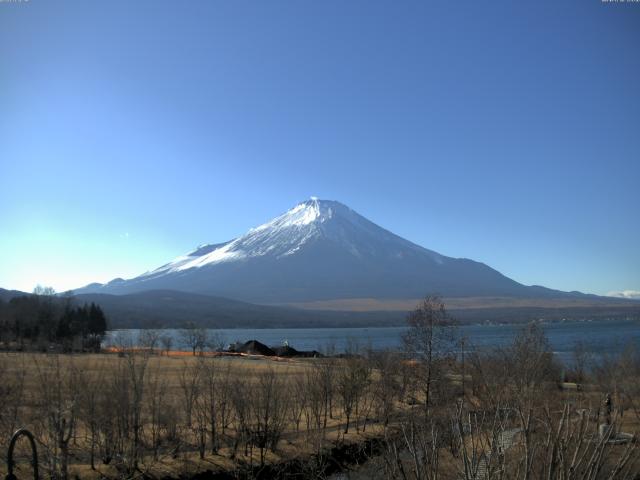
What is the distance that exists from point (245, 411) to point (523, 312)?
18949cm

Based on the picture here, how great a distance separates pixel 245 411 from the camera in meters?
18.6

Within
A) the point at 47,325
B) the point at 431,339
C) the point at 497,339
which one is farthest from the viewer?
the point at 497,339

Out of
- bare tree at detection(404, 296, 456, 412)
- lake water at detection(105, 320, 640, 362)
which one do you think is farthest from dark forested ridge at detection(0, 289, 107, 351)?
bare tree at detection(404, 296, 456, 412)

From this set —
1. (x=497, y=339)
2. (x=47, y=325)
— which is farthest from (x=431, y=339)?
(x=47, y=325)

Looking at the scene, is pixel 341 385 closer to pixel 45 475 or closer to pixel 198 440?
pixel 198 440

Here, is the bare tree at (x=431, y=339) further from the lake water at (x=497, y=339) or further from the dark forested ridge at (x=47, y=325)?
the dark forested ridge at (x=47, y=325)

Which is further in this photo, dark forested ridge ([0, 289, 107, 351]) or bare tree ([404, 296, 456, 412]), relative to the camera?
dark forested ridge ([0, 289, 107, 351])

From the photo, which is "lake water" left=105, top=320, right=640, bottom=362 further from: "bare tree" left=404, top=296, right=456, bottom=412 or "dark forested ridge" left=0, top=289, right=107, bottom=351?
"dark forested ridge" left=0, top=289, right=107, bottom=351

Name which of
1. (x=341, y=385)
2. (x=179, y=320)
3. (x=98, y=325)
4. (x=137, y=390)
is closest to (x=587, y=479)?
(x=137, y=390)

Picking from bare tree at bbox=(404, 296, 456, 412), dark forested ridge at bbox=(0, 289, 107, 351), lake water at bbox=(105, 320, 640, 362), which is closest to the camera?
bare tree at bbox=(404, 296, 456, 412)

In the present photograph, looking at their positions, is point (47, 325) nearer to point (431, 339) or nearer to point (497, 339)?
point (497, 339)

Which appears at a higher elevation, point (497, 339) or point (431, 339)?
point (431, 339)

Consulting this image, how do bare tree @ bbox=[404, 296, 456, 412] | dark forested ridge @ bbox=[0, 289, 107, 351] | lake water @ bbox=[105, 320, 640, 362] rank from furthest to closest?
1. dark forested ridge @ bbox=[0, 289, 107, 351]
2. lake water @ bbox=[105, 320, 640, 362]
3. bare tree @ bbox=[404, 296, 456, 412]

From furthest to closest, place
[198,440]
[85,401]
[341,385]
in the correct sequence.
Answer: [341,385] → [198,440] → [85,401]
